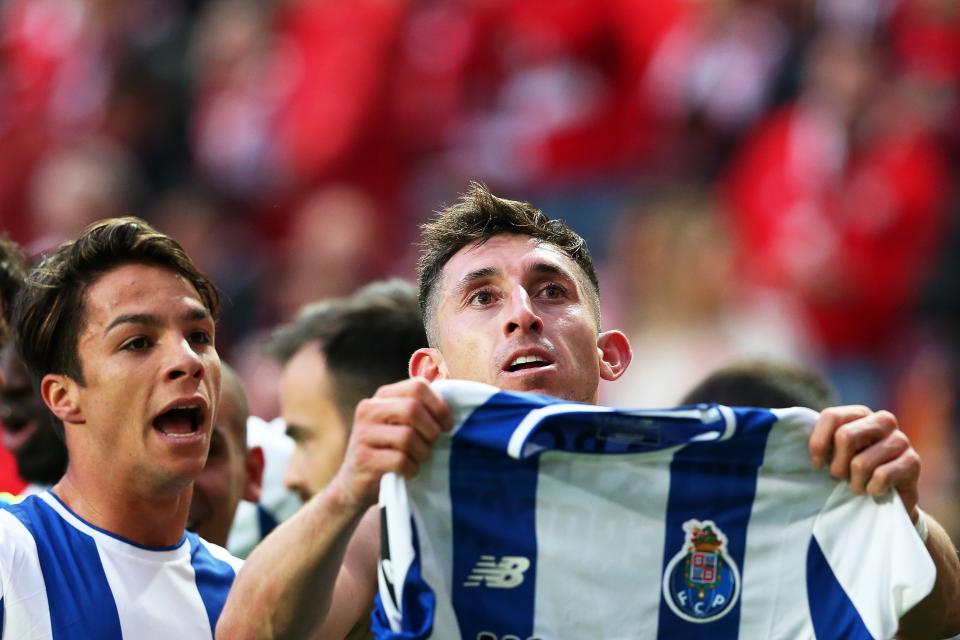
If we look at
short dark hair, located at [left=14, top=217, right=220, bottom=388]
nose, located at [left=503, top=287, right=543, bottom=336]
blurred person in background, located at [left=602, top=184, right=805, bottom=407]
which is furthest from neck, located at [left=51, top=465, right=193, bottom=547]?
blurred person in background, located at [left=602, top=184, right=805, bottom=407]

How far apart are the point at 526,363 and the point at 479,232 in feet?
1.33

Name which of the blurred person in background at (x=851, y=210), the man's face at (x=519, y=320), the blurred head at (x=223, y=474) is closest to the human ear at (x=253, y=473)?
the blurred head at (x=223, y=474)

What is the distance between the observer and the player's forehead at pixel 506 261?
130 inches

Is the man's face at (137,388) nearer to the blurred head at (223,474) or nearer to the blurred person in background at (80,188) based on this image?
the blurred head at (223,474)

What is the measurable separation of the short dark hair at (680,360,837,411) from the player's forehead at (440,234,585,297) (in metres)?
1.00

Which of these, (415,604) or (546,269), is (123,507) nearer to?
(415,604)

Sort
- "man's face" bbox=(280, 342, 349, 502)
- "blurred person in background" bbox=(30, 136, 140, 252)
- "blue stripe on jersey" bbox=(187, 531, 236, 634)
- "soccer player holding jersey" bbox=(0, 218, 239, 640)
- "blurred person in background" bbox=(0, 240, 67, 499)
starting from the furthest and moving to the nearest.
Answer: "blurred person in background" bbox=(30, 136, 140, 252) < "man's face" bbox=(280, 342, 349, 502) < "blurred person in background" bbox=(0, 240, 67, 499) < "blue stripe on jersey" bbox=(187, 531, 236, 634) < "soccer player holding jersey" bbox=(0, 218, 239, 640)

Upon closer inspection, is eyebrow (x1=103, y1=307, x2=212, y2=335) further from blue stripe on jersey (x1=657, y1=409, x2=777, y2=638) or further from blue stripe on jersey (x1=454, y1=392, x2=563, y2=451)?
blue stripe on jersey (x1=657, y1=409, x2=777, y2=638)

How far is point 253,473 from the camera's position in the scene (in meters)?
4.29

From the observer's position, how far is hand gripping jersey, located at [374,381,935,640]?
8.69 feet

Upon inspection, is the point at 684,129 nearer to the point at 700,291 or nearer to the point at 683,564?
the point at 700,291

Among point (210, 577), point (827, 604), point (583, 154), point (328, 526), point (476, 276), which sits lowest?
point (827, 604)

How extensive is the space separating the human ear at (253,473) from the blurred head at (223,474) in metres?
0.03

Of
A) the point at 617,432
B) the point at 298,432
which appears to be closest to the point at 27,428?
the point at 298,432
